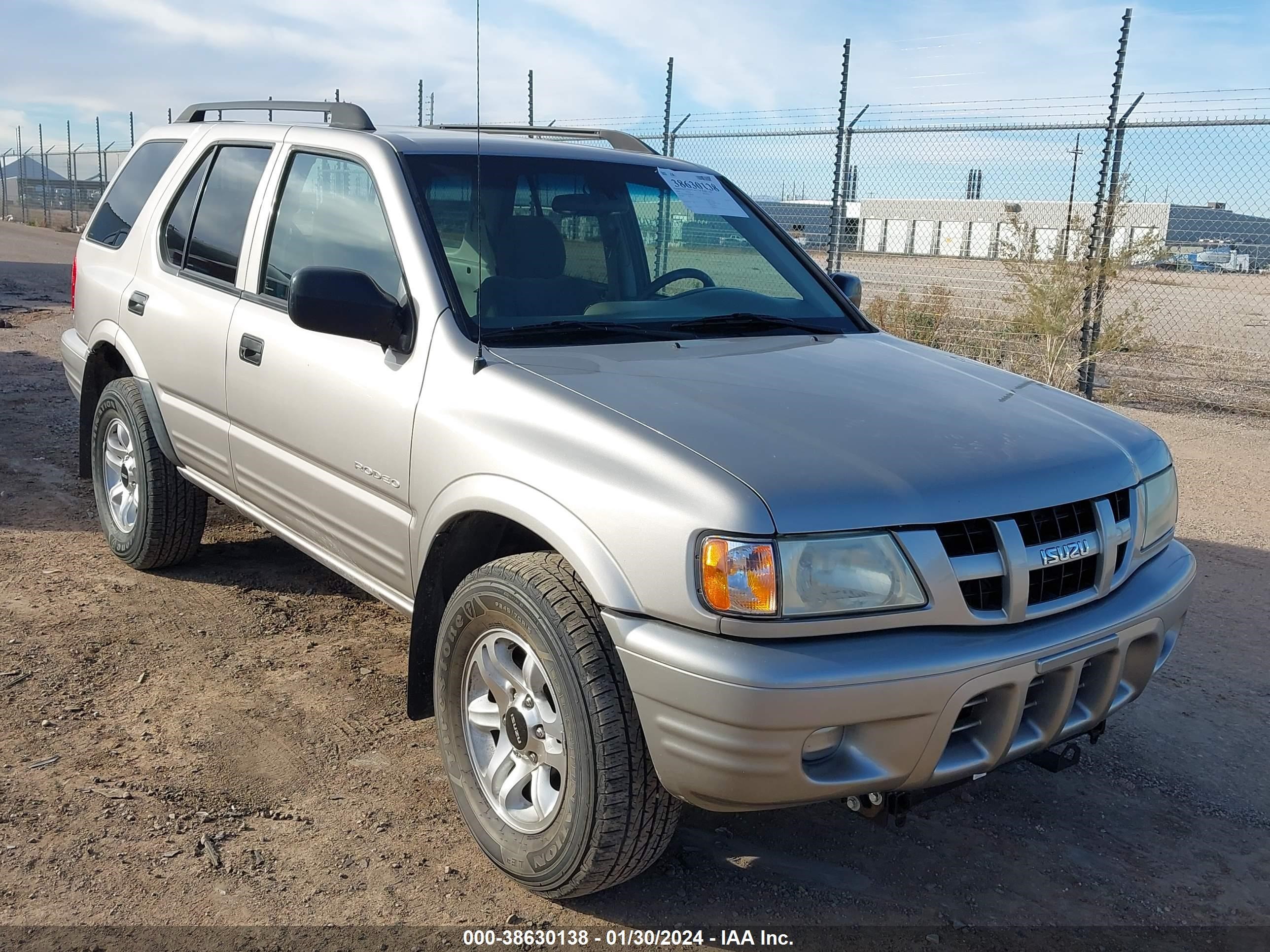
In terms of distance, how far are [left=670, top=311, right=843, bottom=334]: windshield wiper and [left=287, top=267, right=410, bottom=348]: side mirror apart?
0.89 meters

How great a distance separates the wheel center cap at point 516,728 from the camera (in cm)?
276

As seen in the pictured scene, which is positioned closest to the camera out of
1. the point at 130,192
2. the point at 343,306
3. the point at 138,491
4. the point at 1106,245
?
the point at 343,306

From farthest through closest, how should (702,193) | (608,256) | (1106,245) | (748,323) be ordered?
(1106,245) < (702,193) < (608,256) < (748,323)

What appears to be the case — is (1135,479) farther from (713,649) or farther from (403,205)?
(403,205)

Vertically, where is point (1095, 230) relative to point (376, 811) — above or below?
above

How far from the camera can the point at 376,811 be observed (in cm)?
316

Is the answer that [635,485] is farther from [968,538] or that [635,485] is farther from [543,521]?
[968,538]

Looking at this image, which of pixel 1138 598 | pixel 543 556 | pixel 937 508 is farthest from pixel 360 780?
pixel 1138 598

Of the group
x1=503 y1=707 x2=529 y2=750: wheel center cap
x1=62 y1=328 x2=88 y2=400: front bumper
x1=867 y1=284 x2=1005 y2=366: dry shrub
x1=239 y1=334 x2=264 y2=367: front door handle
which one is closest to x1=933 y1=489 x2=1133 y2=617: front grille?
x1=503 y1=707 x2=529 y2=750: wheel center cap

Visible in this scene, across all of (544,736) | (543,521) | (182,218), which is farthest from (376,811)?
(182,218)

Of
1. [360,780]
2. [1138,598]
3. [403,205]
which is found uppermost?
[403,205]

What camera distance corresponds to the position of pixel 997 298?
1114 centimetres

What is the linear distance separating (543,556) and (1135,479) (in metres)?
1.55

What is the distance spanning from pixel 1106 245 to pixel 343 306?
27.2 feet
